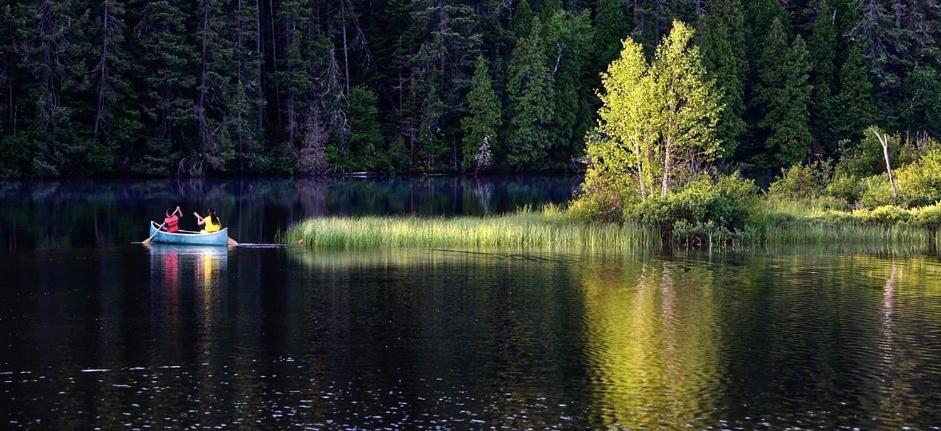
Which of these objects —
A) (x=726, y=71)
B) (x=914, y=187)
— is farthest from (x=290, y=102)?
(x=914, y=187)

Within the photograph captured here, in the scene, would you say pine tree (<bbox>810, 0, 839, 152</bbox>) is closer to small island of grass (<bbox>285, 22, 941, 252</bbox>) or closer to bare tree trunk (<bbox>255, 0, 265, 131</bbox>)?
bare tree trunk (<bbox>255, 0, 265, 131</bbox>)

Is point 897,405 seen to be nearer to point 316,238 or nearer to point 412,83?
point 316,238

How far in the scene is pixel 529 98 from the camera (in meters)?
112

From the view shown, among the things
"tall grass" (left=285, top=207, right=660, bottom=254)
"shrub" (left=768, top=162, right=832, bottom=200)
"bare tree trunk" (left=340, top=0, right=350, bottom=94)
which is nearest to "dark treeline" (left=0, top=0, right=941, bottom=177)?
"bare tree trunk" (left=340, top=0, right=350, bottom=94)

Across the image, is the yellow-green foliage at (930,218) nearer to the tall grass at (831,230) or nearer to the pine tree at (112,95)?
the tall grass at (831,230)

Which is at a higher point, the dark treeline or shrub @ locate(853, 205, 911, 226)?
the dark treeline

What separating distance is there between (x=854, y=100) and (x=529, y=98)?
2748 cm

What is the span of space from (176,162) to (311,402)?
81446 millimetres

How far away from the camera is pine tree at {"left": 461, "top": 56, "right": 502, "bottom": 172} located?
111062 millimetres

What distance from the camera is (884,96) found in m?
119

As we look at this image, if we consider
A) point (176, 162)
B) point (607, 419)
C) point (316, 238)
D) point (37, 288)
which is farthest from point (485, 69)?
point (607, 419)

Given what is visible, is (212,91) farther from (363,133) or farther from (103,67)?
(363,133)

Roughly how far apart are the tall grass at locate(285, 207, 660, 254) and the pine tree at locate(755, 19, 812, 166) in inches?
2391

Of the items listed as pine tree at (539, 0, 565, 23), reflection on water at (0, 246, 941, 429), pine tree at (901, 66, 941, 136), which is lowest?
reflection on water at (0, 246, 941, 429)
